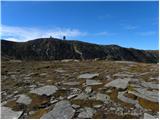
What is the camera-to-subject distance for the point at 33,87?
8.64 metres

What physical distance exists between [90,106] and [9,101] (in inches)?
99.0

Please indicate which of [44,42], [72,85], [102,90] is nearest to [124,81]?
[102,90]

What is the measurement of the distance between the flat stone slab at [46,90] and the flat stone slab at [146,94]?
2.59 meters

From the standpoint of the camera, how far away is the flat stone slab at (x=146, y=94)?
23.6 ft

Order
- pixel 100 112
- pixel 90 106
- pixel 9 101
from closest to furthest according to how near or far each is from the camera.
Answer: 1. pixel 100 112
2. pixel 90 106
3. pixel 9 101

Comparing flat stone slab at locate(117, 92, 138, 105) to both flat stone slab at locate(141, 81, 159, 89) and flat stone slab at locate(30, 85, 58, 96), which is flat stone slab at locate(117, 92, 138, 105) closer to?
flat stone slab at locate(141, 81, 159, 89)

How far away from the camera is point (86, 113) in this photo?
6246mm

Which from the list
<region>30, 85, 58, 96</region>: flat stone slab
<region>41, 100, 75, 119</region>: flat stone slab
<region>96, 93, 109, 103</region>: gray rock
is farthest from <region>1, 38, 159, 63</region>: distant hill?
<region>41, 100, 75, 119</region>: flat stone slab

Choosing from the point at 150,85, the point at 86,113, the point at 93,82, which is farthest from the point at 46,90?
the point at 150,85

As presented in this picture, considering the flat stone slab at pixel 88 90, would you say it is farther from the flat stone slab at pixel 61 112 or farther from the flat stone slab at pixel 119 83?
the flat stone slab at pixel 61 112

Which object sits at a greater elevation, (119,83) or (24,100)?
(119,83)

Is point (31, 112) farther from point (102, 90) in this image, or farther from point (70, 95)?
point (102, 90)

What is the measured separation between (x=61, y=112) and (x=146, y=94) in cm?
288

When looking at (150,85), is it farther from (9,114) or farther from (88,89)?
(9,114)
